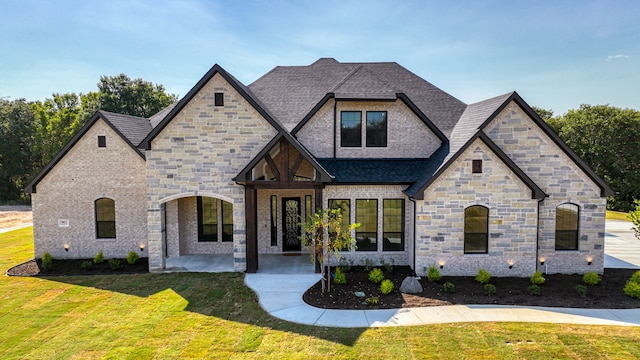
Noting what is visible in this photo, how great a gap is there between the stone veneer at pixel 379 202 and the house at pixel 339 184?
2.4 inches

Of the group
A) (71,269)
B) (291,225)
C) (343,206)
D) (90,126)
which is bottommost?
(71,269)

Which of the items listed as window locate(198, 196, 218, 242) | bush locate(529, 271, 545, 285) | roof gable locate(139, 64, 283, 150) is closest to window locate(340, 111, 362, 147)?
Answer: roof gable locate(139, 64, 283, 150)

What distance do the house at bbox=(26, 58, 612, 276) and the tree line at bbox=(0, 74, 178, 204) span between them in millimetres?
28855

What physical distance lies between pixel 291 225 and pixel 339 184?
12.5 ft

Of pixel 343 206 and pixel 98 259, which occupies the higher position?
pixel 343 206

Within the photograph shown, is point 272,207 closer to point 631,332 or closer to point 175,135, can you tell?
point 175,135

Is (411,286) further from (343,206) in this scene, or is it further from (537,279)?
(537,279)

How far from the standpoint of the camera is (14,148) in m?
42.8

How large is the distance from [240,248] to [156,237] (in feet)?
11.7

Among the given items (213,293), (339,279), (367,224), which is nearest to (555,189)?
(367,224)

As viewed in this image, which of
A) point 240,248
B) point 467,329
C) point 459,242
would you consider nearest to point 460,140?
point 459,242

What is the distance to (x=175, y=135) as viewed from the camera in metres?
14.3

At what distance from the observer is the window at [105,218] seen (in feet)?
53.4

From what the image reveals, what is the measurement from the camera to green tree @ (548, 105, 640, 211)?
35.4 metres
